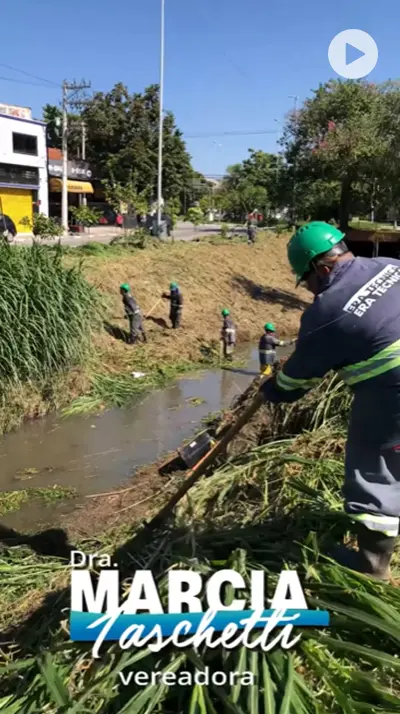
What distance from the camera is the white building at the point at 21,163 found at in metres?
33.6

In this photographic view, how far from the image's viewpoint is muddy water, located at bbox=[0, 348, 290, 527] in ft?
21.0

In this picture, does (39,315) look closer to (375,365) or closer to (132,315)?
(132,315)

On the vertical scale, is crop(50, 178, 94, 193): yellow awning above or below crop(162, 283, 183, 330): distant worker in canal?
above

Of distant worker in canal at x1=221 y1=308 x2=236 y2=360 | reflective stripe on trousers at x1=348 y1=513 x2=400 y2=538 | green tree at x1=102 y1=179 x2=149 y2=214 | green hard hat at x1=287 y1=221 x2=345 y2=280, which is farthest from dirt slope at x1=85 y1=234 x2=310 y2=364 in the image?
reflective stripe on trousers at x1=348 y1=513 x2=400 y2=538

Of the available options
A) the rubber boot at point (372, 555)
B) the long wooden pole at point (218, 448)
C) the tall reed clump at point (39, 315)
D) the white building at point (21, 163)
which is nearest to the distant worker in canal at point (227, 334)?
the tall reed clump at point (39, 315)

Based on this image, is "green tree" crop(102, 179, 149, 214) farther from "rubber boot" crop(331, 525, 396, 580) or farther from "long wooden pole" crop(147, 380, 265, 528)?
"rubber boot" crop(331, 525, 396, 580)

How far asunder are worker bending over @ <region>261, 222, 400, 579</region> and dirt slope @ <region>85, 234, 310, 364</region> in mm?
8158

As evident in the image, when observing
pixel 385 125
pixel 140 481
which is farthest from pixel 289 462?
pixel 385 125

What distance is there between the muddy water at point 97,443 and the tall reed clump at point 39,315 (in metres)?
0.79

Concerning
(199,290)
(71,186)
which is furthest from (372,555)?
(71,186)

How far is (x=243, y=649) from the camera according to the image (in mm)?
2225

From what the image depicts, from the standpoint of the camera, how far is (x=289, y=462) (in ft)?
13.9

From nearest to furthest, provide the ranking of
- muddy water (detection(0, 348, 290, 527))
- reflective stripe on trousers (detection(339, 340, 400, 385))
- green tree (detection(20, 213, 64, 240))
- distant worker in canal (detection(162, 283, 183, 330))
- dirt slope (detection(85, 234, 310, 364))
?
reflective stripe on trousers (detection(339, 340, 400, 385)) → muddy water (detection(0, 348, 290, 527)) → dirt slope (detection(85, 234, 310, 364)) → distant worker in canal (detection(162, 283, 183, 330)) → green tree (detection(20, 213, 64, 240))

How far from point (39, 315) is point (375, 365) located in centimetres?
605
